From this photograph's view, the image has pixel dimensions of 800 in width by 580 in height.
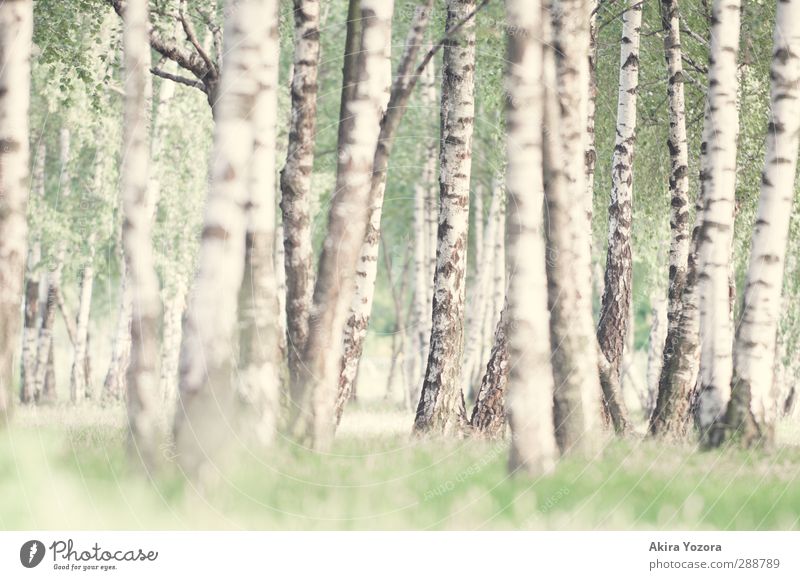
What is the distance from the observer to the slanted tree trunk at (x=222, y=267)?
25.5ft

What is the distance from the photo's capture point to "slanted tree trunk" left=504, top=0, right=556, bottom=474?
819cm

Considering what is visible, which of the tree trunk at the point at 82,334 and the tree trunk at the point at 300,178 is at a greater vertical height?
the tree trunk at the point at 300,178

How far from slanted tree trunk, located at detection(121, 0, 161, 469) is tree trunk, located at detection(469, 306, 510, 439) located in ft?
17.1

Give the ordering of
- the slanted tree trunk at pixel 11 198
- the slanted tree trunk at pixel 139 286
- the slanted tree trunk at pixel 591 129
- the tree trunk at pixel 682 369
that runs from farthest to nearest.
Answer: the slanted tree trunk at pixel 591 129 → the tree trunk at pixel 682 369 → the slanted tree trunk at pixel 11 198 → the slanted tree trunk at pixel 139 286

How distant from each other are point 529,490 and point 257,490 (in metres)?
1.96

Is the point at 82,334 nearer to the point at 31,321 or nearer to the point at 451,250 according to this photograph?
the point at 31,321

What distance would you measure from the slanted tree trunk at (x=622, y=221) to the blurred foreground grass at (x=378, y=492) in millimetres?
4784

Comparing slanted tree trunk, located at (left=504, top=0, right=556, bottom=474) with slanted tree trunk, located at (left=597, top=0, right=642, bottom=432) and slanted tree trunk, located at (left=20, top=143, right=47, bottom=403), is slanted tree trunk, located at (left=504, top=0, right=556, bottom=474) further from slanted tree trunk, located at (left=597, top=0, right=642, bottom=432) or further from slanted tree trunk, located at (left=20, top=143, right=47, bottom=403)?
slanted tree trunk, located at (left=20, top=143, right=47, bottom=403)

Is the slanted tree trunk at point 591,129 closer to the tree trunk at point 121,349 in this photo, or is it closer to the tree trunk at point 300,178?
the tree trunk at point 300,178

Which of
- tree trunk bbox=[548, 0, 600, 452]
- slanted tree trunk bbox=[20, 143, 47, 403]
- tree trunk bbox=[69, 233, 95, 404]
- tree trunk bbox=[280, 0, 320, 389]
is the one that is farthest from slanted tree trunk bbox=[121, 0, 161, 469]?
slanted tree trunk bbox=[20, 143, 47, 403]

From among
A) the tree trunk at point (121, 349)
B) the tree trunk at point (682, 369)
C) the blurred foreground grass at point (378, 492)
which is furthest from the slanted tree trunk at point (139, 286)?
the tree trunk at point (121, 349)

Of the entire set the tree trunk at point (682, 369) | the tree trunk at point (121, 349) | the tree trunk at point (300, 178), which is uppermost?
the tree trunk at point (300, 178)

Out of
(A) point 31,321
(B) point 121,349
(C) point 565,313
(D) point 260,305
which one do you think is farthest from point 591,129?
(A) point 31,321

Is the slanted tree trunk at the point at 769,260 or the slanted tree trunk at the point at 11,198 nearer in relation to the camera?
the slanted tree trunk at the point at 11,198
